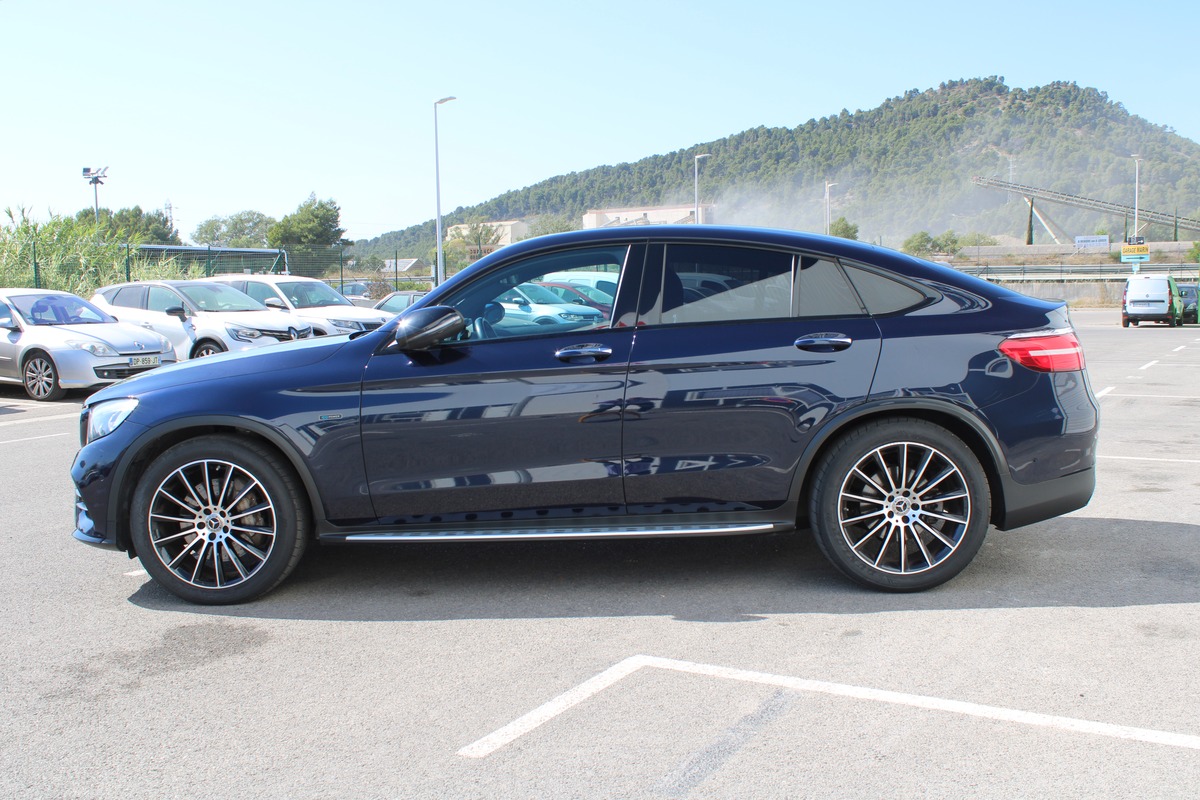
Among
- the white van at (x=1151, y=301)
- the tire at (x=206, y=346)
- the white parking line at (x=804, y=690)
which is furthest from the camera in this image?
the white van at (x=1151, y=301)

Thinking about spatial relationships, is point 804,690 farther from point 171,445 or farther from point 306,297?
point 306,297

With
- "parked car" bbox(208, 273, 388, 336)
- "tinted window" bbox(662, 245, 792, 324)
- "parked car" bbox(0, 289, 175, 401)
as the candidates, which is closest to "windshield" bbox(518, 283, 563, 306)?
"tinted window" bbox(662, 245, 792, 324)

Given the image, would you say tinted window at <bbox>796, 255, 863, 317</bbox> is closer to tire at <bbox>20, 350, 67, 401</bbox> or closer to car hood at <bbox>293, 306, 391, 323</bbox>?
tire at <bbox>20, 350, 67, 401</bbox>

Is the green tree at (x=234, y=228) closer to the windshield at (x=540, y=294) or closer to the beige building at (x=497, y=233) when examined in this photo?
the beige building at (x=497, y=233)

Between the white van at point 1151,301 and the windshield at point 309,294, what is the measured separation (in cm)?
2488

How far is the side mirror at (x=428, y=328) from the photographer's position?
452 cm

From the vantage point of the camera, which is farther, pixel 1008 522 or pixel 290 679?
pixel 1008 522

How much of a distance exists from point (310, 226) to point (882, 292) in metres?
101

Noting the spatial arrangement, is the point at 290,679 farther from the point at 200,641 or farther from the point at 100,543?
the point at 100,543

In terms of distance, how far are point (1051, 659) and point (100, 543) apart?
13.2 feet

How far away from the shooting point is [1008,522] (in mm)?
4668

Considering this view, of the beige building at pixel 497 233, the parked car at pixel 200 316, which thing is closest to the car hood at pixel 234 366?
the parked car at pixel 200 316

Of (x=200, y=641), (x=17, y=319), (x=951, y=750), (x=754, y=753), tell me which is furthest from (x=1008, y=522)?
(x=17, y=319)

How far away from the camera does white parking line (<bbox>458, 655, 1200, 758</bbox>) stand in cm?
321
